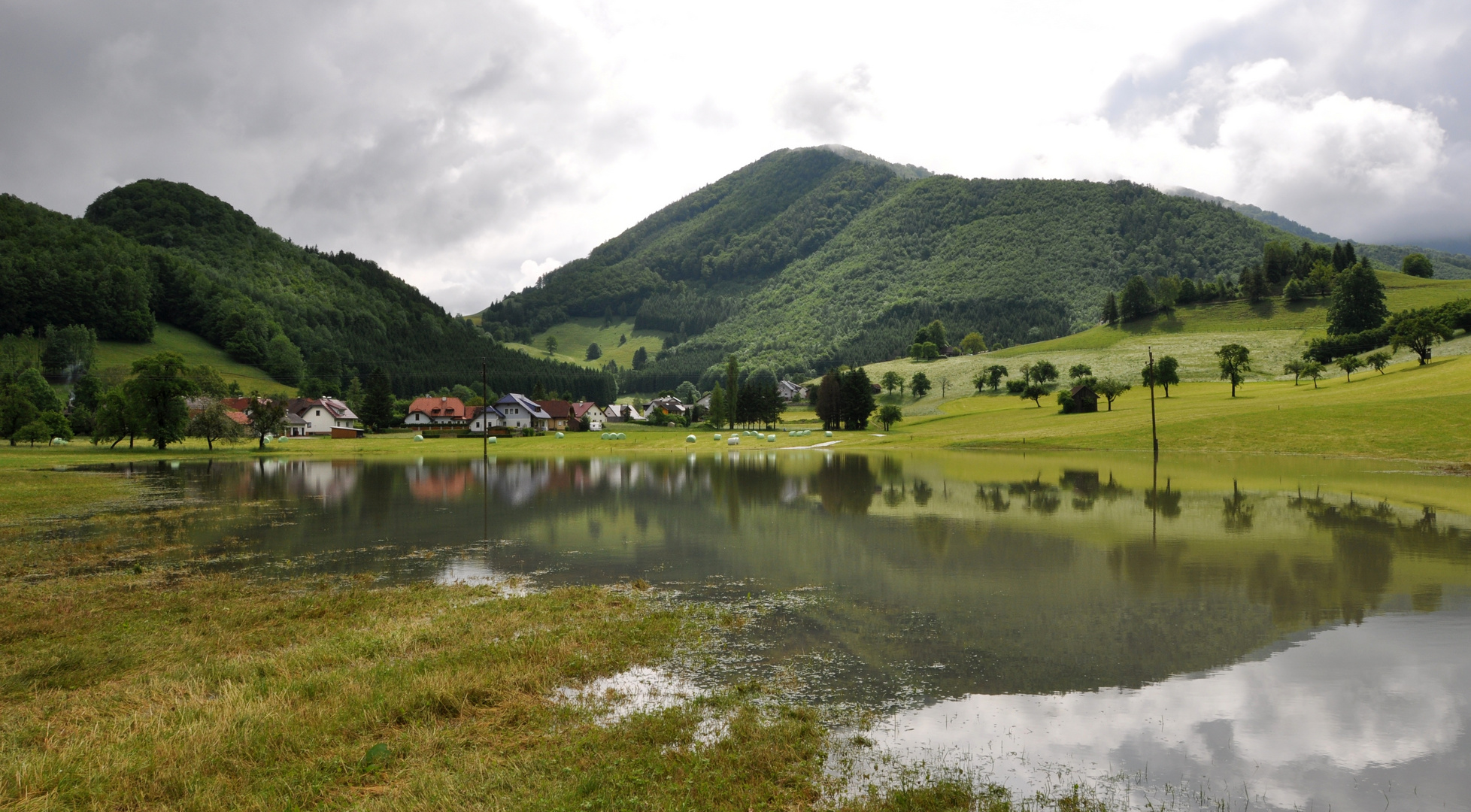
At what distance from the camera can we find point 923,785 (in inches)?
304

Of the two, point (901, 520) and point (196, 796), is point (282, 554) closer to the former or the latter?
point (196, 796)

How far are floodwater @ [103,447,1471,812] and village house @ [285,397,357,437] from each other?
94571 mm

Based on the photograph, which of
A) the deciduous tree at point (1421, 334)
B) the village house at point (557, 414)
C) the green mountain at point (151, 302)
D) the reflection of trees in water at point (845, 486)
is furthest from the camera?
the green mountain at point (151, 302)

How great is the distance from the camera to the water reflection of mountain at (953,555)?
12578 mm

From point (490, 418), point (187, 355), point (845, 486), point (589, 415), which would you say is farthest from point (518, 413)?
point (845, 486)

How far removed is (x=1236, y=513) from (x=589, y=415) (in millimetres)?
136548

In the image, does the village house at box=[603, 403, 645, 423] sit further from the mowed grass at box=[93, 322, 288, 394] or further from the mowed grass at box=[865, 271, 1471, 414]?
the mowed grass at box=[93, 322, 288, 394]

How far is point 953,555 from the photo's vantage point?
830 inches

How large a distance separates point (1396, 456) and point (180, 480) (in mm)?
80600

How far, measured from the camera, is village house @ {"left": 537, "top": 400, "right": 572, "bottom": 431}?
143 m

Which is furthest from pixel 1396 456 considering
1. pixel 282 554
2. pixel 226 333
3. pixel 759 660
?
pixel 226 333

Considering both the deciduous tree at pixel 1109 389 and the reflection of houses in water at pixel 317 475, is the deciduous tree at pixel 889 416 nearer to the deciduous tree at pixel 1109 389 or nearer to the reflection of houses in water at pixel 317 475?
the deciduous tree at pixel 1109 389

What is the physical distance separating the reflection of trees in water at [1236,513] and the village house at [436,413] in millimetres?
130954

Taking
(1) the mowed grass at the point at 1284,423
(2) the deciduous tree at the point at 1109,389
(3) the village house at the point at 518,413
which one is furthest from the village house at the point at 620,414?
(2) the deciduous tree at the point at 1109,389
